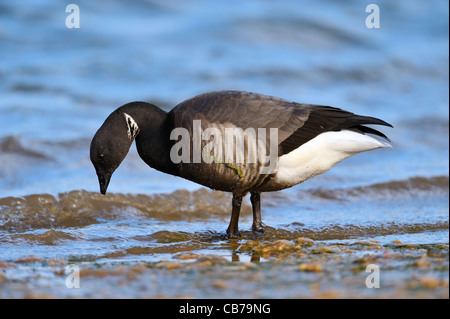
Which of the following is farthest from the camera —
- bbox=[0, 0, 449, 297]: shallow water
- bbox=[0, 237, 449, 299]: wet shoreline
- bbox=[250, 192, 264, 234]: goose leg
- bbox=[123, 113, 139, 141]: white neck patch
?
bbox=[0, 0, 449, 297]: shallow water

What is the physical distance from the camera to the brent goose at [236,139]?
6.19m

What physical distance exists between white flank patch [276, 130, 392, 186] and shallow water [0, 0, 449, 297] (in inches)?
32.9

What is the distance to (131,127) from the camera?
642cm

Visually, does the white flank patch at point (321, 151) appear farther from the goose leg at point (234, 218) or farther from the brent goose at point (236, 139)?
the goose leg at point (234, 218)

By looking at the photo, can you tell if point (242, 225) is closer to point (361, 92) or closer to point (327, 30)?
point (361, 92)

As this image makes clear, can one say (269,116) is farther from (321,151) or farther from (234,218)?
(234,218)

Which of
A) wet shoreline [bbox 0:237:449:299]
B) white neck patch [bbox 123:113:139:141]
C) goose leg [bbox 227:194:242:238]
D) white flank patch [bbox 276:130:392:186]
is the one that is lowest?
wet shoreline [bbox 0:237:449:299]

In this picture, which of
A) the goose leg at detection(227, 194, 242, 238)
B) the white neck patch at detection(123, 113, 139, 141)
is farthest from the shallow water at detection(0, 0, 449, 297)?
the white neck patch at detection(123, 113, 139, 141)

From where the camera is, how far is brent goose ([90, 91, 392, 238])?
6188mm

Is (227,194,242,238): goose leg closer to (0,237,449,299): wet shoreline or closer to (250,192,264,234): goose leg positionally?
(250,192,264,234): goose leg

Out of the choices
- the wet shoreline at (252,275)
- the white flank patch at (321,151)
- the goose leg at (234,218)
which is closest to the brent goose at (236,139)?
the white flank patch at (321,151)

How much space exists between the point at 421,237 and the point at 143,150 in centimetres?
326
